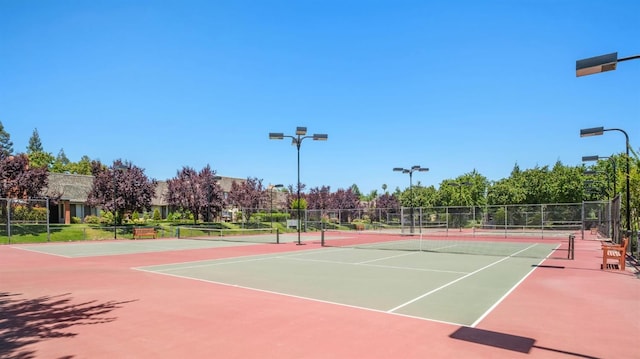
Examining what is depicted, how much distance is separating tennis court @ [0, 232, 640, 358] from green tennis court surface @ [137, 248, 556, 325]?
0.19 feet

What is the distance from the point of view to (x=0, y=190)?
1286 inches

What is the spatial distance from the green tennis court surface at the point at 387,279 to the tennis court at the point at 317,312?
0.06m

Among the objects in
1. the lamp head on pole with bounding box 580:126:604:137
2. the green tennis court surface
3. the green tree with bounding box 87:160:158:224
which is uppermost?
the lamp head on pole with bounding box 580:126:604:137

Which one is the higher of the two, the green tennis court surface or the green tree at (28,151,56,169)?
the green tree at (28,151,56,169)

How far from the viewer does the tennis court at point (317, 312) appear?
5680 mm

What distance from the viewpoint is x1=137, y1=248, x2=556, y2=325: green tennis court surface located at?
27.3ft

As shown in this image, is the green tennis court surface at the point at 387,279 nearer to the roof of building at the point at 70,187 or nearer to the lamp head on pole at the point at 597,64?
the lamp head on pole at the point at 597,64

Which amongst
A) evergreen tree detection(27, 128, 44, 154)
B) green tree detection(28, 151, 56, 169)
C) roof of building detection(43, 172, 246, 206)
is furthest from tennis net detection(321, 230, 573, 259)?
evergreen tree detection(27, 128, 44, 154)

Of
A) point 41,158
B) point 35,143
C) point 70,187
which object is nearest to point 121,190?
point 70,187

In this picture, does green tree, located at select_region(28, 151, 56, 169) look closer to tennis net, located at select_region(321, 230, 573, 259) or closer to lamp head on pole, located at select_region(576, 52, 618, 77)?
tennis net, located at select_region(321, 230, 573, 259)

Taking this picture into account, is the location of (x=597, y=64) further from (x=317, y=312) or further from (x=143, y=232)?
(x=143, y=232)

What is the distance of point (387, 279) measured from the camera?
38.3ft

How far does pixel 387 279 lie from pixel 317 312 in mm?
4451

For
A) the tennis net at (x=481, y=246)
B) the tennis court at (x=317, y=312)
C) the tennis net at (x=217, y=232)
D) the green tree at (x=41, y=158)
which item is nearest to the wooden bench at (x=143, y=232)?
the tennis net at (x=217, y=232)
